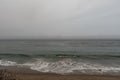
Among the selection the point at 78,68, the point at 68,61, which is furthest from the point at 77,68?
the point at 68,61

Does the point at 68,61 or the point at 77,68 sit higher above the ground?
the point at 68,61

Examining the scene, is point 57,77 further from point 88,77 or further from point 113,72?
point 113,72

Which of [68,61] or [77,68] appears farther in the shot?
[68,61]

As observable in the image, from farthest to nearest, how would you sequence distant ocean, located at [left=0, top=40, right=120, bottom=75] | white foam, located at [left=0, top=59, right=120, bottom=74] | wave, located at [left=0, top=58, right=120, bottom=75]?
distant ocean, located at [left=0, top=40, right=120, bottom=75] < white foam, located at [left=0, top=59, right=120, bottom=74] < wave, located at [left=0, top=58, right=120, bottom=75]

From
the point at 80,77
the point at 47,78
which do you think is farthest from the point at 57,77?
the point at 80,77

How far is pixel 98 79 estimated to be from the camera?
10.9 meters

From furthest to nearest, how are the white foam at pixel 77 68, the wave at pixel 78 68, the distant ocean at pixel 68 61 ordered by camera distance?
1. the distant ocean at pixel 68 61
2. the white foam at pixel 77 68
3. the wave at pixel 78 68

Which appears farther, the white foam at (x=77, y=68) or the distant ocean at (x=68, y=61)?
the distant ocean at (x=68, y=61)

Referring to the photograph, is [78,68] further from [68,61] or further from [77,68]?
[68,61]

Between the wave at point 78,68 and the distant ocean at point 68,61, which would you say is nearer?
the wave at point 78,68

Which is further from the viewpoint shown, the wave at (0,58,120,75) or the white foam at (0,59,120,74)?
the white foam at (0,59,120,74)

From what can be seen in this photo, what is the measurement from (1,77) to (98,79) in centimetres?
548

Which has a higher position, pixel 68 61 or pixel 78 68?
pixel 68 61

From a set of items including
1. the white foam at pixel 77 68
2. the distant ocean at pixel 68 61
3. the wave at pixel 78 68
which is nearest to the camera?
the wave at pixel 78 68
